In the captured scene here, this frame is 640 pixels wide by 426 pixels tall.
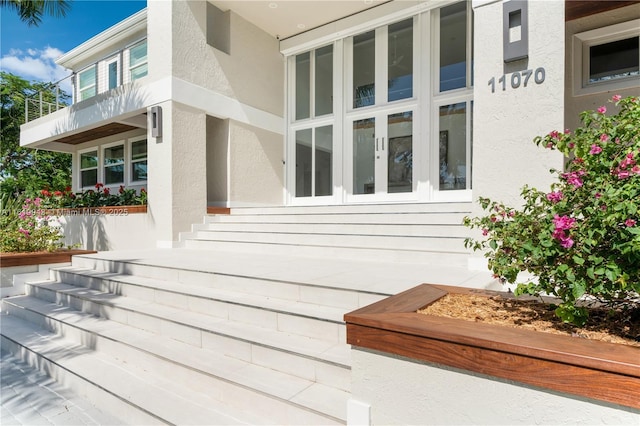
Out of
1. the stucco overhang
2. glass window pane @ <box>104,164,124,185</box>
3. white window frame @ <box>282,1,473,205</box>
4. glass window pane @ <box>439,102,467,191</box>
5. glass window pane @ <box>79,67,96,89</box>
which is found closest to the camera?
glass window pane @ <box>439,102,467,191</box>

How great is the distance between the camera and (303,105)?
9.28 m

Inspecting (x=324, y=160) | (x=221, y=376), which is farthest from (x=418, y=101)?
(x=221, y=376)

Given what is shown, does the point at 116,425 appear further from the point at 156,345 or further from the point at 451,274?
the point at 451,274

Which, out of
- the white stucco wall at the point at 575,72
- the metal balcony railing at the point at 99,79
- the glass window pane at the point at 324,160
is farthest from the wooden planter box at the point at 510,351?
the metal balcony railing at the point at 99,79

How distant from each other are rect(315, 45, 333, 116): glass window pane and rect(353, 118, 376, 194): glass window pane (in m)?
1.05

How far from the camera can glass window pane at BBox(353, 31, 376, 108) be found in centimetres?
816

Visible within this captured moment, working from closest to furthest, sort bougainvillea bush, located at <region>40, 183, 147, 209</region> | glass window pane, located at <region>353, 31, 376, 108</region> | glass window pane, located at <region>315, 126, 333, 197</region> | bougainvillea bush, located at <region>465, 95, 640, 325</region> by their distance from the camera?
bougainvillea bush, located at <region>465, 95, 640, 325</region>, glass window pane, located at <region>353, 31, 376, 108</region>, bougainvillea bush, located at <region>40, 183, 147, 209</region>, glass window pane, located at <region>315, 126, 333, 197</region>

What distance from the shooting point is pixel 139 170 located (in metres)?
10.4

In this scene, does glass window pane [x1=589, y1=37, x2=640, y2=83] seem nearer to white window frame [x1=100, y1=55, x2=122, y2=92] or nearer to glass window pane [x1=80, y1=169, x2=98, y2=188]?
white window frame [x1=100, y1=55, x2=122, y2=92]

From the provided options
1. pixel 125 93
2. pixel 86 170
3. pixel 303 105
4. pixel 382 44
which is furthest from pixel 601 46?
pixel 86 170

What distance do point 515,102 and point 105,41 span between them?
12815 mm

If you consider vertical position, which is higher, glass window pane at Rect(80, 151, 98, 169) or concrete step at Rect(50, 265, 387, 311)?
glass window pane at Rect(80, 151, 98, 169)

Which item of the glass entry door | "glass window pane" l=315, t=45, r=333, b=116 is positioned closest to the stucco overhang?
"glass window pane" l=315, t=45, r=333, b=116

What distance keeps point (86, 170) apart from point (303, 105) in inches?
330
